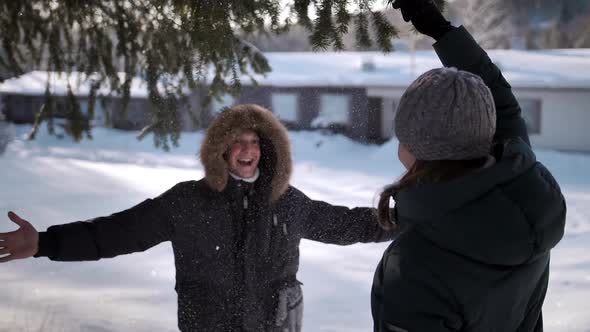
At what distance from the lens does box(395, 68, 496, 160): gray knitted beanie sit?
1237mm

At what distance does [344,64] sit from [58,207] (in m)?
12.3

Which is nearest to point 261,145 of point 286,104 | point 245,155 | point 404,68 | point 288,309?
point 245,155

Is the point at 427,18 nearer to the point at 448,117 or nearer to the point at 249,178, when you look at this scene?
the point at 448,117

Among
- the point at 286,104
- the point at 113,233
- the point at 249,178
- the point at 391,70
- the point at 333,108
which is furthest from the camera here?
the point at 286,104

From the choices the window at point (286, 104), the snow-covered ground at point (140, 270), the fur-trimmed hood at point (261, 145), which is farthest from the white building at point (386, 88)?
the fur-trimmed hood at point (261, 145)

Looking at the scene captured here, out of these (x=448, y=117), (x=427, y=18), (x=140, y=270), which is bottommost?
(x=140, y=270)

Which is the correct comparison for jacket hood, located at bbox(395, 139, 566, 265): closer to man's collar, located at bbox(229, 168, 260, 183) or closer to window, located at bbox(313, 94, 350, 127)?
man's collar, located at bbox(229, 168, 260, 183)

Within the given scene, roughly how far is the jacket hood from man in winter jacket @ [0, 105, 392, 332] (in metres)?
1.10

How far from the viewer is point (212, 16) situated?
2553 mm

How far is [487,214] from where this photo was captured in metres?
1.21

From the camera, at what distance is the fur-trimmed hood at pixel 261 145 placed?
2.32m

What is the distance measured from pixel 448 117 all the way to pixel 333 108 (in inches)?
631

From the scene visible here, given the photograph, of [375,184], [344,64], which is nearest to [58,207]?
[375,184]

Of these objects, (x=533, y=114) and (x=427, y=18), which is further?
(x=533, y=114)
